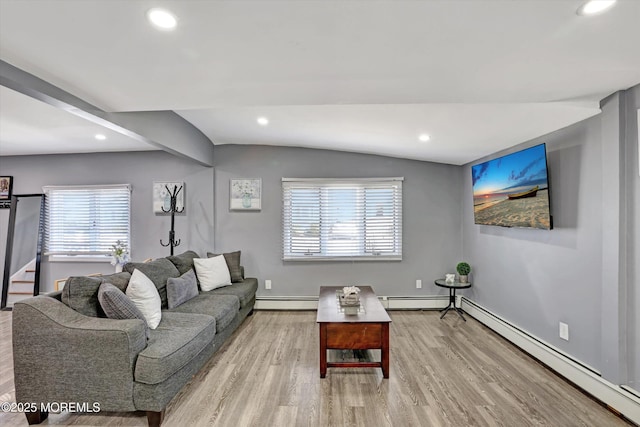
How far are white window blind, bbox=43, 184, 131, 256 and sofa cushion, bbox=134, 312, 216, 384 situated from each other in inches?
109

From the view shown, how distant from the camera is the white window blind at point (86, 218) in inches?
195

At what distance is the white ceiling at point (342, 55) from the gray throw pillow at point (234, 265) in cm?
238

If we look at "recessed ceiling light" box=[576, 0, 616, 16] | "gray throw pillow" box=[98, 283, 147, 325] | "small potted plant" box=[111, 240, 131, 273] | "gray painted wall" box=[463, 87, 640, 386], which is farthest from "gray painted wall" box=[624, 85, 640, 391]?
"small potted plant" box=[111, 240, 131, 273]

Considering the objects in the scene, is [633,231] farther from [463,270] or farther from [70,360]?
[70,360]

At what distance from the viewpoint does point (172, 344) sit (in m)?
2.28

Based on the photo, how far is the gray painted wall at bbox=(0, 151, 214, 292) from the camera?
192 inches

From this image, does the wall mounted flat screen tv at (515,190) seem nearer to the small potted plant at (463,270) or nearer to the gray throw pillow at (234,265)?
the small potted plant at (463,270)

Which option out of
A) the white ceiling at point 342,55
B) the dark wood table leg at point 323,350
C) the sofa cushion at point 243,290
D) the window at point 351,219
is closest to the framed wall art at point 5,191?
the white ceiling at point 342,55

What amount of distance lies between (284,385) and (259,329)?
1430 millimetres

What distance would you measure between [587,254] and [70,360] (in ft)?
12.8

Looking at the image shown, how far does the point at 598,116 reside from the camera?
2490mm

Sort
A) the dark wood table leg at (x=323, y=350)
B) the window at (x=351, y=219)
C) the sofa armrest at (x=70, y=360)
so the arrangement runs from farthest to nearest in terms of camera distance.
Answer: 1. the window at (x=351, y=219)
2. the dark wood table leg at (x=323, y=350)
3. the sofa armrest at (x=70, y=360)

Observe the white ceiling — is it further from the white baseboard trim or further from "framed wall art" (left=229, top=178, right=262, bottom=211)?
"framed wall art" (left=229, top=178, right=262, bottom=211)

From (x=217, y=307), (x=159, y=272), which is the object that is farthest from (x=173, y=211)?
(x=217, y=307)
